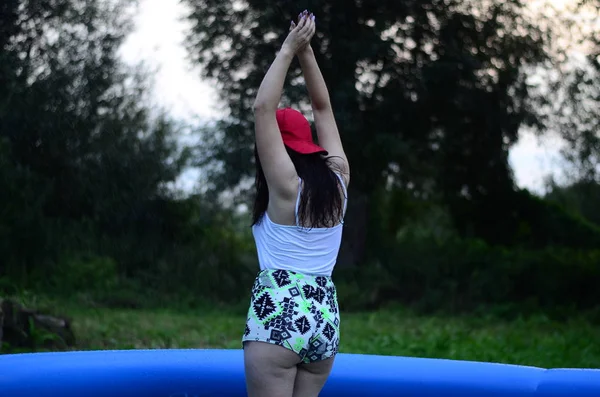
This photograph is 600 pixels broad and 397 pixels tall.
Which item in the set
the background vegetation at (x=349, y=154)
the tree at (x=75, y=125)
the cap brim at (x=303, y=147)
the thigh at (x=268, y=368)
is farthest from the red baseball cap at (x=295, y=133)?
the tree at (x=75, y=125)

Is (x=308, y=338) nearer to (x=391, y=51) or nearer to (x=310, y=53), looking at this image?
(x=310, y=53)

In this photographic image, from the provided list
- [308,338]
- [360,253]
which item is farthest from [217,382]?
[360,253]

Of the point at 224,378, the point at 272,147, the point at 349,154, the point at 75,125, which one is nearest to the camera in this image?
the point at 272,147

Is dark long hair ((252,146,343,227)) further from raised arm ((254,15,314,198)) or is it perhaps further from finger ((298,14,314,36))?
finger ((298,14,314,36))

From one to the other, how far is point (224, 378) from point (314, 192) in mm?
1727

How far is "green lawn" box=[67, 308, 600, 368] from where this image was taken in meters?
6.84

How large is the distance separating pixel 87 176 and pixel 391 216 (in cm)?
564

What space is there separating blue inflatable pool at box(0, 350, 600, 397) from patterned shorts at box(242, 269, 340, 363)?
136 cm

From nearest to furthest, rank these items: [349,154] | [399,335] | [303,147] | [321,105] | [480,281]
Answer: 1. [303,147]
2. [321,105]
3. [399,335]
4. [349,154]
5. [480,281]

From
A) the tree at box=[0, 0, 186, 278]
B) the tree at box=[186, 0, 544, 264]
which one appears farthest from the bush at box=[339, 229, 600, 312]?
the tree at box=[0, 0, 186, 278]

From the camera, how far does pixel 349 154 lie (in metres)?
10.4

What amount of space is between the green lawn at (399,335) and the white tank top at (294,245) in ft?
14.2

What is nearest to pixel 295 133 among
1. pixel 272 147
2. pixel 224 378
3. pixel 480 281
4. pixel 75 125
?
pixel 272 147

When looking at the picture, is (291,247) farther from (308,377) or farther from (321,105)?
(321,105)
